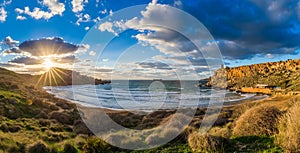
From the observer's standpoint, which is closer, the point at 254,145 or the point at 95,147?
the point at 254,145

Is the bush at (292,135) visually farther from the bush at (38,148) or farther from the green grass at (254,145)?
the bush at (38,148)

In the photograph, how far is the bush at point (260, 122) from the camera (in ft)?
40.0

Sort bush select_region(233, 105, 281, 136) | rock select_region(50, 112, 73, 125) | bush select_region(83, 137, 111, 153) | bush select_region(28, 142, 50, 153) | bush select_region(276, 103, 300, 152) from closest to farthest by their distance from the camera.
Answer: bush select_region(276, 103, 300, 152), bush select_region(233, 105, 281, 136), bush select_region(28, 142, 50, 153), bush select_region(83, 137, 111, 153), rock select_region(50, 112, 73, 125)

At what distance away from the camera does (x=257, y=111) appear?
510 inches

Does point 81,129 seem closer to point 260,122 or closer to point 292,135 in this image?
point 260,122

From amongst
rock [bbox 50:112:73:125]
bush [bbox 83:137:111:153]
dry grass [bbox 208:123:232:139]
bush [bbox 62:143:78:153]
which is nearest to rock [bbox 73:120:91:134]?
rock [bbox 50:112:73:125]

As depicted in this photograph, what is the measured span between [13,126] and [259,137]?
19.5 m

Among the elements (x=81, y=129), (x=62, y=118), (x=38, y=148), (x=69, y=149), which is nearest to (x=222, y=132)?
(x=69, y=149)

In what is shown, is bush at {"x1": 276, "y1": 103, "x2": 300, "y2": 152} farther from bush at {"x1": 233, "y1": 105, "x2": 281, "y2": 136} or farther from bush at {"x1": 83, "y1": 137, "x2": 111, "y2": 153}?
bush at {"x1": 83, "y1": 137, "x2": 111, "y2": 153}

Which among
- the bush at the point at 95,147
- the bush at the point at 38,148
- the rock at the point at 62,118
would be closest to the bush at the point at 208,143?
the bush at the point at 95,147

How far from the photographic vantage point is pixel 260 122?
41.5 ft

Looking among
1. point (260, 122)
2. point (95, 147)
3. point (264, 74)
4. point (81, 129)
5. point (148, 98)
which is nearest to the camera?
point (260, 122)

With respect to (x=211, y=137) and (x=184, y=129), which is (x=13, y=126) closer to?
(x=184, y=129)

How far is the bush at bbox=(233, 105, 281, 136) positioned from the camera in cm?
1219
